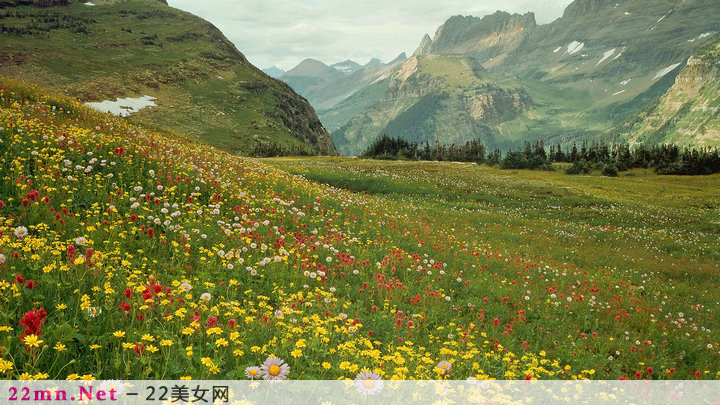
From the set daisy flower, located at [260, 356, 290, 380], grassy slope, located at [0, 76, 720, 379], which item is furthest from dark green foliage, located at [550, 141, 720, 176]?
daisy flower, located at [260, 356, 290, 380]

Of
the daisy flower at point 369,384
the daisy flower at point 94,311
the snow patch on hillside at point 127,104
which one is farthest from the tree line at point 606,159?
the snow patch on hillside at point 127,104

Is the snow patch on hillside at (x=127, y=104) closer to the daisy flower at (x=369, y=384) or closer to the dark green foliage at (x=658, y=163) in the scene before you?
the dark green foliage at (x=658, y=163)

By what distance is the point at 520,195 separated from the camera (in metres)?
36.8

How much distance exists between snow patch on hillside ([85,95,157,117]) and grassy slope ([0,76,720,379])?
496 ft

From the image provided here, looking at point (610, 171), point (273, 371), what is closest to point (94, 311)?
point (273, 371)

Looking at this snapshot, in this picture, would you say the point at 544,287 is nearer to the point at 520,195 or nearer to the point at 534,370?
the point at 534,370

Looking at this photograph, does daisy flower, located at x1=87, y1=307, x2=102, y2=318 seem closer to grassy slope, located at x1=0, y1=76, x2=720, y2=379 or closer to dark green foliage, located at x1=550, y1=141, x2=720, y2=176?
grassy slope, located at x1=0, y1=76, x2=720, y2=379

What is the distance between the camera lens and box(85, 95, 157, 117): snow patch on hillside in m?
141

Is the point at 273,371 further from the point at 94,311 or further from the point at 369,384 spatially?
the point at 94,311

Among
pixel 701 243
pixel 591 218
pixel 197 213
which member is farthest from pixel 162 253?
pixel 591 218

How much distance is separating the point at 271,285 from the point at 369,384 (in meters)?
3.93

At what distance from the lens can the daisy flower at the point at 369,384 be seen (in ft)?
11.2

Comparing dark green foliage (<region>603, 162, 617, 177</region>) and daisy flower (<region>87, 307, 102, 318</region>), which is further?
dark green foliage (<region>603, 162, 617, 177</region>)

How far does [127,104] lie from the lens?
15850cm
